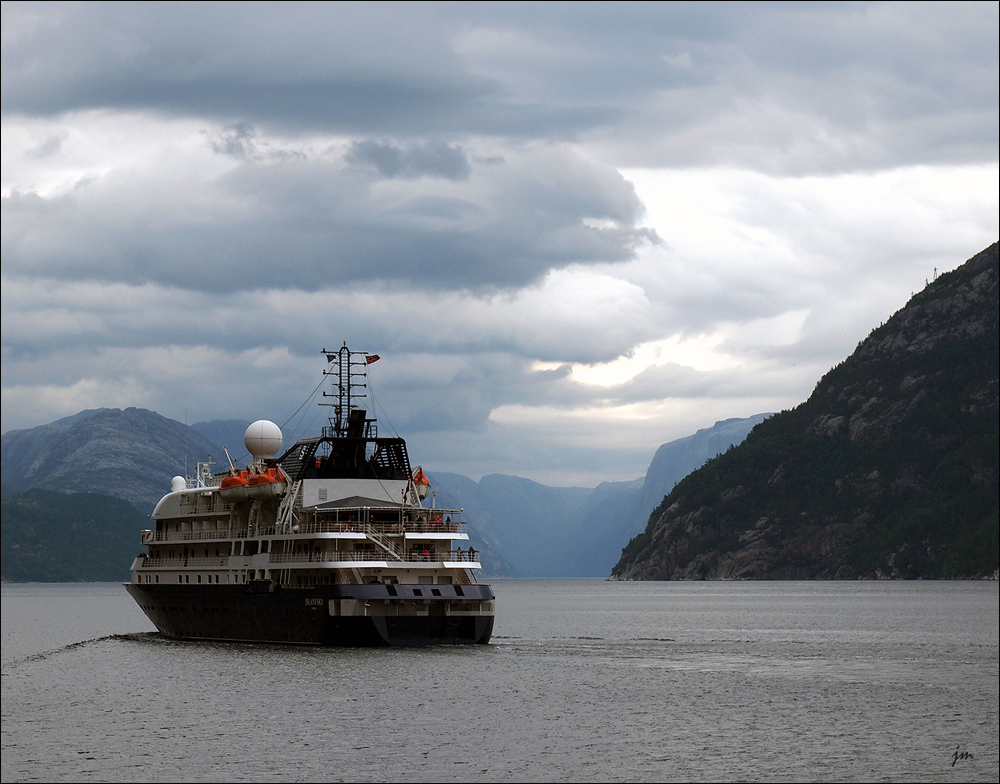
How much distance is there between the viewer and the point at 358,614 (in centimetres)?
7725

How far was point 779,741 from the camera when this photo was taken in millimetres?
51000

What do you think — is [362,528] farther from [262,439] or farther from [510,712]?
[510,712]

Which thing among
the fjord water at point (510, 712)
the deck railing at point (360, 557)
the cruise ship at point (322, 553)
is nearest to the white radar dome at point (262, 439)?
the cruise ship at point (322, 553)

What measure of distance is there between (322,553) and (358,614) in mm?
6022

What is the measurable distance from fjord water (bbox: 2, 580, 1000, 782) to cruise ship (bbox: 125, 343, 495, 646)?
6.77ft

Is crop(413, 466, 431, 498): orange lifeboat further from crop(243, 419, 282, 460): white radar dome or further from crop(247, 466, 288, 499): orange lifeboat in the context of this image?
crop(243, 419, 282, 460): white radar dome

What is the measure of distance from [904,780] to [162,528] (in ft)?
226

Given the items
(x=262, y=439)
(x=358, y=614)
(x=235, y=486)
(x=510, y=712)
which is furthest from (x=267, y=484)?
(x=510, y=712)

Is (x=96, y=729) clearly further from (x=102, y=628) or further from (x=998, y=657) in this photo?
(x=102, y=628)

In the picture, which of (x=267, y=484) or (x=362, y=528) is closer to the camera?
(x=362, y=528)

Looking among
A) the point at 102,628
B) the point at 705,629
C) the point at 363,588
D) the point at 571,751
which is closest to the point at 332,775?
the point at 571,751

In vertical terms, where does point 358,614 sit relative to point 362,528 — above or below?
below

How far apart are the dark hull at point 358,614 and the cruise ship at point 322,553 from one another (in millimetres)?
85

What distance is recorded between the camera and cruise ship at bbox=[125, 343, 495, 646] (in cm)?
7862
